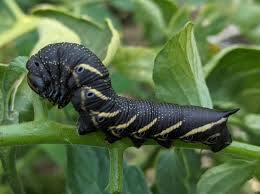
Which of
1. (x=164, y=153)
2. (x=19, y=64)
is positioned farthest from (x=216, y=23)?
(x=19, y=64)

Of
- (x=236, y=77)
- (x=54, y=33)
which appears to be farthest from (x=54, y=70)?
(x=236, y=77)

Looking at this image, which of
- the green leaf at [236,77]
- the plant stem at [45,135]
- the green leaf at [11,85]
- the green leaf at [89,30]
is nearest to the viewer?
the plant stem at [45,135]

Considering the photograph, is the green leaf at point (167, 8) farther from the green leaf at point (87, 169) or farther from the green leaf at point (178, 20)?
the green leaf at point (87, 169)

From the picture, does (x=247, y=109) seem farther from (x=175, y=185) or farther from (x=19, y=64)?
(x=19, y=64)

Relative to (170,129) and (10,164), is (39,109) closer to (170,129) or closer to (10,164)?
(10,164)

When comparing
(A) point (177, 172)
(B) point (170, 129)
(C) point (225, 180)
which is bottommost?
(A) point (177, 172)

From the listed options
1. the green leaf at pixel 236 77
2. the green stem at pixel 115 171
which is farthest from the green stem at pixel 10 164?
the green leaf at pixel 236 77
